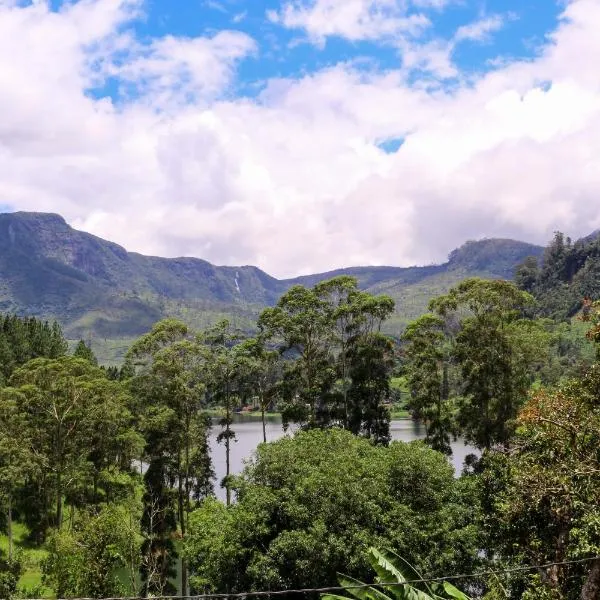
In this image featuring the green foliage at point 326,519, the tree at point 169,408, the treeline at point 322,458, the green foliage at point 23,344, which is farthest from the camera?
the green foliage at point 23,344

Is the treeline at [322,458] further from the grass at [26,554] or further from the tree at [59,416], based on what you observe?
the grass at [26,554]

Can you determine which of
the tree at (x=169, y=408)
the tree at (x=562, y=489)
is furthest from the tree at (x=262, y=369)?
the tree at (x=562, y=489)

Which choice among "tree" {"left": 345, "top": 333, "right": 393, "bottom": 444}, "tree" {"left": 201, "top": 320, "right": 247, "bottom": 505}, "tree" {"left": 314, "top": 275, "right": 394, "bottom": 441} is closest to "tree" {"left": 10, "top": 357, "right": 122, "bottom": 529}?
"tree" {"left": 201, "top": 320, "right": 247, "bottom": 505}

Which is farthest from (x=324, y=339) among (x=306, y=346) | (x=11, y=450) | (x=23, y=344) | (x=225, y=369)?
(x=23, y=344)

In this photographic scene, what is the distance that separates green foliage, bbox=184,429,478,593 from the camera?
22078 millimetres

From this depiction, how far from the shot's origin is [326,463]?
2462 centimetres

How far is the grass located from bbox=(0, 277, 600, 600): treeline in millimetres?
873

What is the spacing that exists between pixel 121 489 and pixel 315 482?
95.2 ft

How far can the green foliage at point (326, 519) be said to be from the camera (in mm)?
22078

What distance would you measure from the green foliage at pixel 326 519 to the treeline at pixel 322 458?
8 centimetres

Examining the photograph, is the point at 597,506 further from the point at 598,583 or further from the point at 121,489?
the point at 121,489

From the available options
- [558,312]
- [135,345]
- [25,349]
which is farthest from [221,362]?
[558,312]

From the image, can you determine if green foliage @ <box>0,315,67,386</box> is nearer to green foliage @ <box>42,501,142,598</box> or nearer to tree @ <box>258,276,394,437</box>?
tree @ <box>258,276,394,437</box>

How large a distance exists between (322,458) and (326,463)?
90 cm
